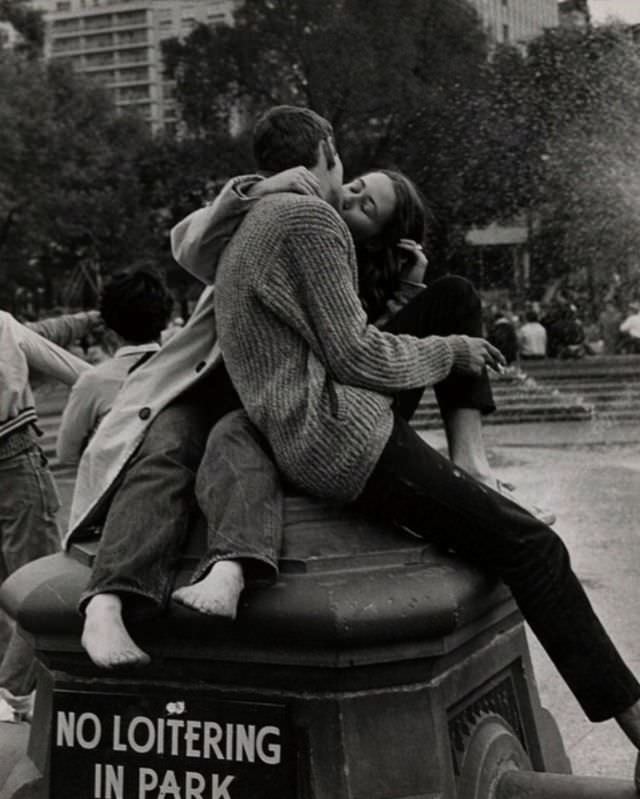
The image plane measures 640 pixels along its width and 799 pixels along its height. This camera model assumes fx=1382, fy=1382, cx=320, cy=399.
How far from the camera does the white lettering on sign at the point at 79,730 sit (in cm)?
279

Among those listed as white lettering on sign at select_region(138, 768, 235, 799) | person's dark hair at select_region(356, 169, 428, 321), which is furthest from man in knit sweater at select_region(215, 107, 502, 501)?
white lettering on sign at select_region(138, 768, 235, 799)

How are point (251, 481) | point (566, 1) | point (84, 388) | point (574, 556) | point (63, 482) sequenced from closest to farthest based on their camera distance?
point (251, 481) → point (84, 388) → point (574, 556) → point (63, 482) → point (566, 1)

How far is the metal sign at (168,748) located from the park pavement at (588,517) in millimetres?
250

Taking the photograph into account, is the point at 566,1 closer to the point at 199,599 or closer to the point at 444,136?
the point at 444,136

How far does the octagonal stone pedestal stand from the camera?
8.54 feet

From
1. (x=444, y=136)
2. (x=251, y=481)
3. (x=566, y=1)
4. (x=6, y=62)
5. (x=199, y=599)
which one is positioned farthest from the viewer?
(x=566, y=1)

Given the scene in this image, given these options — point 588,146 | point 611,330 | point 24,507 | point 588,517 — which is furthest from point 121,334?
point 588,146

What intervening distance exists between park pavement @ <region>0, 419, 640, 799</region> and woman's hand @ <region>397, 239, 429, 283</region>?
142 cm

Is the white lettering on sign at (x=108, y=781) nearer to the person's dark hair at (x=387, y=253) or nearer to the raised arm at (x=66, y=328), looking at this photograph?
the person's dark hair at (x=387, y=253)

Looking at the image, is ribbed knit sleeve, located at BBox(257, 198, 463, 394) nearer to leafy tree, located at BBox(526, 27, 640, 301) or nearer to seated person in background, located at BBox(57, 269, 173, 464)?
seated person in background, located at BBox(57, 269, 173, 464)

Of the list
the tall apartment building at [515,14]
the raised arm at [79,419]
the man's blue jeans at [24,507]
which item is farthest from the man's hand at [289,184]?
the tall apartment building at [515,14]

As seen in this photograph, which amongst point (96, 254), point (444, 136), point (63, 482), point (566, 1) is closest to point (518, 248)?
point (444, 136)

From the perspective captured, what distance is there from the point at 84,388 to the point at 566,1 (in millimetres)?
34437

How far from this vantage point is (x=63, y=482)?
43.1ft
